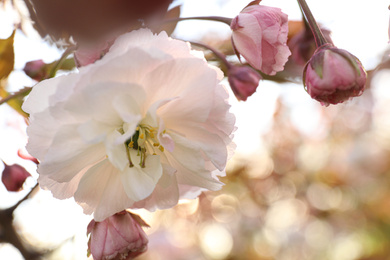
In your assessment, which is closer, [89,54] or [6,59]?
[89,54]

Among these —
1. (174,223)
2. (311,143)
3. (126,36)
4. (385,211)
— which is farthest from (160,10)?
(385,211)

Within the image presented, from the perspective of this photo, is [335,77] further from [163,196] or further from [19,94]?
[19,94]

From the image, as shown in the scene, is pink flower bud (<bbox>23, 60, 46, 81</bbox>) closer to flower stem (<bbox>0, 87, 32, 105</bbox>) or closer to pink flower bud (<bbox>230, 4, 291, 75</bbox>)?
flower stem (<bbox>0, 87, 32, 105</bbox>)

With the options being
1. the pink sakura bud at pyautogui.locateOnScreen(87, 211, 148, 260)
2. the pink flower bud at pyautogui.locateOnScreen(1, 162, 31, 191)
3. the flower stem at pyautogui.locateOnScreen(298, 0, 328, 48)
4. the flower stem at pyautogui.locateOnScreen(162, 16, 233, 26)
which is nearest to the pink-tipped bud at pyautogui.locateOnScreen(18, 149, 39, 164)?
the pink flower bud at pyautogui.locateOnScreen(1, 162, 31, 191)

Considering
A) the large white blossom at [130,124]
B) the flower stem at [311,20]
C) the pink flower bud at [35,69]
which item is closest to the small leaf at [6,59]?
the pink flower bud at [35,69]

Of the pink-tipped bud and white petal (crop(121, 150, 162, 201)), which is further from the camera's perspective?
the pink-tipped bud

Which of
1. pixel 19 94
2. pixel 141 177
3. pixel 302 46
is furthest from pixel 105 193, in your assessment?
pixel 302 46

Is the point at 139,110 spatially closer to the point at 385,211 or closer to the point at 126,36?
the point at 126,36
